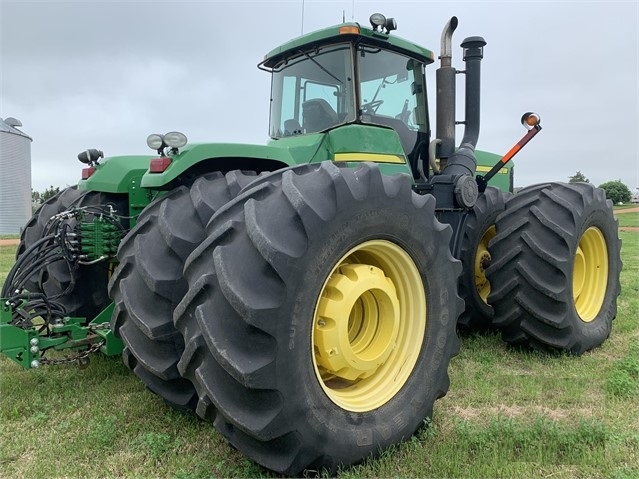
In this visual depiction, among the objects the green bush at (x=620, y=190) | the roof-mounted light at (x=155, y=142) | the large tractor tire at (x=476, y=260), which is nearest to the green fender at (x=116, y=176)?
the roof-mounted light at (x=155, y=142)

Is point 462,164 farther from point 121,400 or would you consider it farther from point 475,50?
point 121,400

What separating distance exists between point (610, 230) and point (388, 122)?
2.24 meters

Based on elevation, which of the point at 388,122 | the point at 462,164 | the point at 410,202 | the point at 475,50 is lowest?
the point at 410,202

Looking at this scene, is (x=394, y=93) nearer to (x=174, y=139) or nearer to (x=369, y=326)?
(x=174, y=139)

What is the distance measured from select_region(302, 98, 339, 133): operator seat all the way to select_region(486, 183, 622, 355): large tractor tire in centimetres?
163

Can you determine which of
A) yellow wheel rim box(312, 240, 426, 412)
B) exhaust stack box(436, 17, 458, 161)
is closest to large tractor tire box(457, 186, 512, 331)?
exhaust stack box(436, 17, 458, 161)

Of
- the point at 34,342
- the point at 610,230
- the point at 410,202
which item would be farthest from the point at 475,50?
the point at 34,342

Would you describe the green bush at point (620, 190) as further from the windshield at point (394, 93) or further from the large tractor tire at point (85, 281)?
the large tractor tire at point (85, 281)

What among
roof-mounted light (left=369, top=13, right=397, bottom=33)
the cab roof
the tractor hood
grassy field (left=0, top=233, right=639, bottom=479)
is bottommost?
grassy field (left=0, top=233, right=639, bottom=479)

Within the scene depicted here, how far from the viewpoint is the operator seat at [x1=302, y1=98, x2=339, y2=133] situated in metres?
4.03

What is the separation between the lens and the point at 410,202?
280 centimetres

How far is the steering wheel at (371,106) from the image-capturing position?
400 cm

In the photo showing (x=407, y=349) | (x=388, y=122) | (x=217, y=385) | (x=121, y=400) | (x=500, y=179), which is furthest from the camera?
(x=500, y=179)

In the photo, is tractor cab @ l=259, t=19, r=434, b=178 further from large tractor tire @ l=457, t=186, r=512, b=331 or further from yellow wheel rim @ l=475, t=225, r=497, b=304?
yellow wheel rim @ l=475, t=225, r=497, b=304
